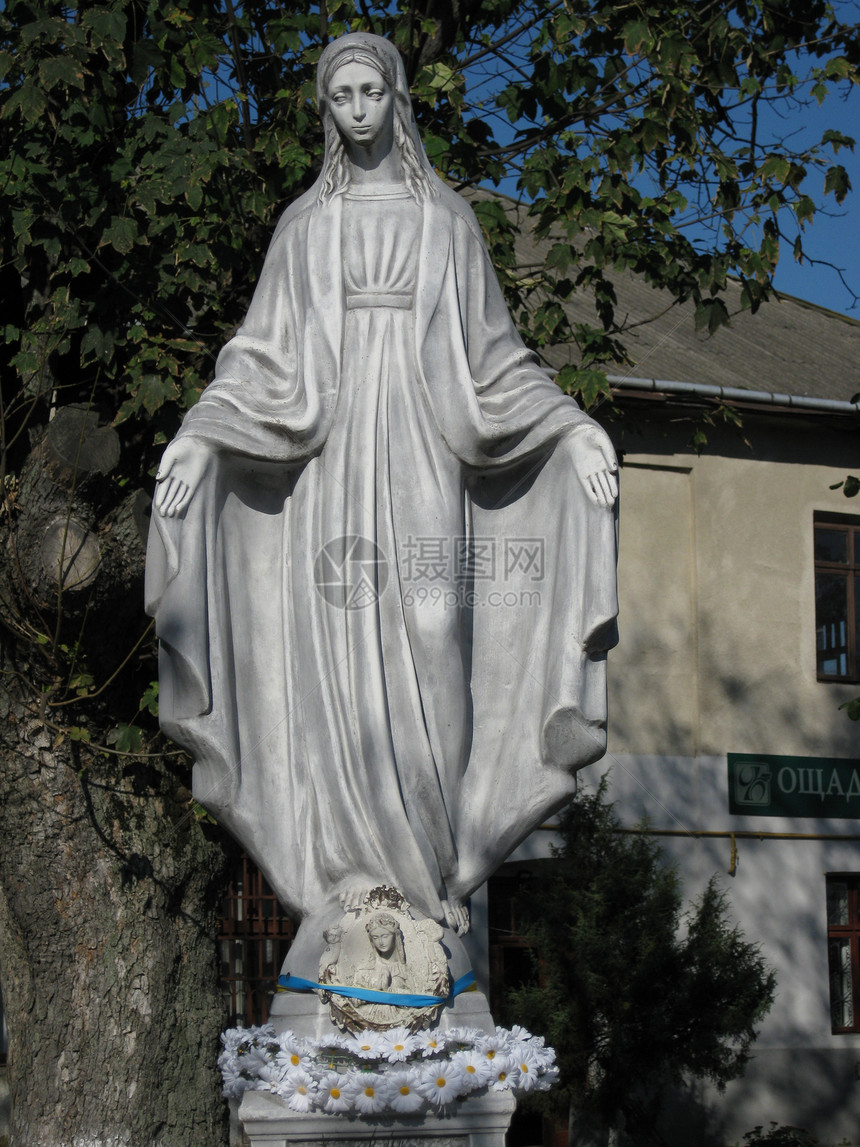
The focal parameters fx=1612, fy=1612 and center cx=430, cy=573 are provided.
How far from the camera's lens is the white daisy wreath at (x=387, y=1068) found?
3898 millimetres

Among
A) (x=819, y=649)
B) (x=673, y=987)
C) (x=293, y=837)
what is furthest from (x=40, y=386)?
(x=819, y=649)

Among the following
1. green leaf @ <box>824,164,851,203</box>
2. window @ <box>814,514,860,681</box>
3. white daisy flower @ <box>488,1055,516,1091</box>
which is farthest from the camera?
window @ <box>814,514,860,681</box>

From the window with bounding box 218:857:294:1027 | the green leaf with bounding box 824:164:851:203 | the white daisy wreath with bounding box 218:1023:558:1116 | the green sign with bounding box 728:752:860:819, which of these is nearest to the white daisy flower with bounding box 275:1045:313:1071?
the white daisy wreath with bounding box 218:1023:558:1116

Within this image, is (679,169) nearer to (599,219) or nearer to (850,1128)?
(599,219)

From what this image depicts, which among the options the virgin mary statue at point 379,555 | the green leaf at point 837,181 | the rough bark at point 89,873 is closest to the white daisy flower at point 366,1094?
the virgin mary statue at point 379,555

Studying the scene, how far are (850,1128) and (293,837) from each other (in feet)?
41.4

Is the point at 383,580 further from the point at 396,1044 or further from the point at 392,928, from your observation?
the point at 396,1044

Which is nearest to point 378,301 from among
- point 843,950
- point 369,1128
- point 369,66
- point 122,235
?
point 369,66

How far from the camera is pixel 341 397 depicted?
4.60 m

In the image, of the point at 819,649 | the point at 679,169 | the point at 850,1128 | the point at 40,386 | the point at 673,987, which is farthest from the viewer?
the point at 819,649

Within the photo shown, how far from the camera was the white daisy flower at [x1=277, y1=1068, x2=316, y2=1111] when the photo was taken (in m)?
3.90

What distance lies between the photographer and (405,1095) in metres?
3.90

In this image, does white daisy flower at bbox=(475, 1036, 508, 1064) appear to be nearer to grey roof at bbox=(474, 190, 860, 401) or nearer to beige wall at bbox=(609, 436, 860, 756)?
grey roof at bbox=(474, 190, 860, 401)

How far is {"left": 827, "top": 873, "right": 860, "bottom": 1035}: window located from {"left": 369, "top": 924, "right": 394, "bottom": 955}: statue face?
1288cm
